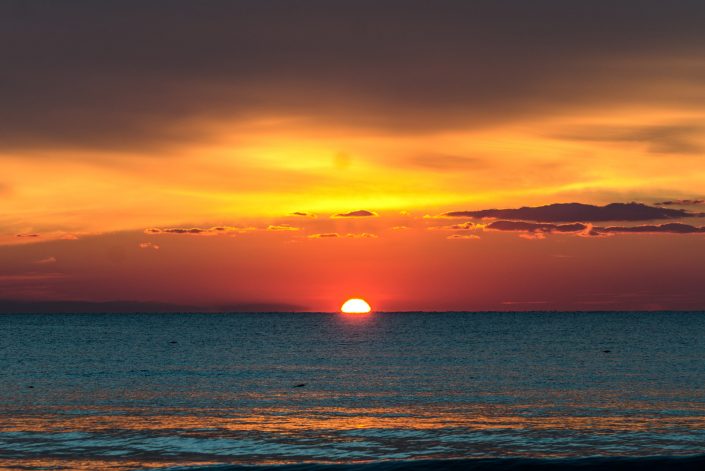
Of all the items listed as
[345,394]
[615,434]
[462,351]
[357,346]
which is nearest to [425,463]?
[615,434]

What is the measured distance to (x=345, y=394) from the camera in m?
63.6

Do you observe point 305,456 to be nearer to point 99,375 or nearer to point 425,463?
→ point 425,463

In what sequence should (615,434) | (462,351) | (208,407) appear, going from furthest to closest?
1. (462,351)
2. (208,407)
3. (615,434)

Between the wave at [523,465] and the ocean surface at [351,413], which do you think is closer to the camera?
the wave at [523,465]

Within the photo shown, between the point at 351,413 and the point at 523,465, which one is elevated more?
the point at 523,465

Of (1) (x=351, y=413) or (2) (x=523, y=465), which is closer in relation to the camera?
(2) (x=523, y=465)

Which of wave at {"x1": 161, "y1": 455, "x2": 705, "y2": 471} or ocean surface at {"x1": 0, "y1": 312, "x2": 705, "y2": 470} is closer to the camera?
wave at {"x1": 161, "y1": 455, "x2": 705, "y2": 471}

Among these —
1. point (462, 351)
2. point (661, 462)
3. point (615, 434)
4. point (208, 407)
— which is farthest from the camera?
point (462, 351)

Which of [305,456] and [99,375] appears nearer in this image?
[305,456]

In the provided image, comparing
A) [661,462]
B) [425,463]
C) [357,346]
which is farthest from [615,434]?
[357,346]

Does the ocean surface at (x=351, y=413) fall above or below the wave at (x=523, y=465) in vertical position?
below

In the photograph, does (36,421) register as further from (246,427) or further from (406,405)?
(406,405)

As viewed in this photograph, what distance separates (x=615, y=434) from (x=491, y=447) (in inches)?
301

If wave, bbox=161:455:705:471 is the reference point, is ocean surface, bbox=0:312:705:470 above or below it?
below
